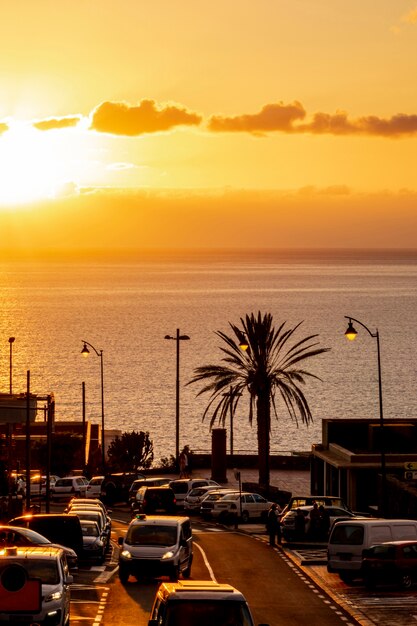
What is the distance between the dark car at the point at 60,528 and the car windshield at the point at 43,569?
1234 cm

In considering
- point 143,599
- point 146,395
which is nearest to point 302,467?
point 143,599

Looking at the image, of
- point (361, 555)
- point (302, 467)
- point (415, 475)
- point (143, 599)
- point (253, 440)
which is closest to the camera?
point (143, 599)

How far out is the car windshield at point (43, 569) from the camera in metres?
25.1

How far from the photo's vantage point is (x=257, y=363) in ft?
250

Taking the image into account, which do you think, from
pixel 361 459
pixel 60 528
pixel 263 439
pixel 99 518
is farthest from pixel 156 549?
pixel 263 439

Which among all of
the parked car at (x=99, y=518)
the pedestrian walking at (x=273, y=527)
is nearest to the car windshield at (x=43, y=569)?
the parked car at (x=99, y=518)

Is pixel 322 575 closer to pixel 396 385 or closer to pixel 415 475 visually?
pixel 415 475

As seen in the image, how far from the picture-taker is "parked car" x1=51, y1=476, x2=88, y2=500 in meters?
67.8

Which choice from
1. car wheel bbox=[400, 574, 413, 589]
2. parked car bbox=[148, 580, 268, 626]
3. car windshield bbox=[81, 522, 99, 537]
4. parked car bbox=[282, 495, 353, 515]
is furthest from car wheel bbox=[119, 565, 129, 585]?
parked car bbox=[282, 495, 353, 515]

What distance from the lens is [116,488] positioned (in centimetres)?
6925

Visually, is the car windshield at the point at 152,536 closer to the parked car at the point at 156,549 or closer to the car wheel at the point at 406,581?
the parked car at the point at 156,549

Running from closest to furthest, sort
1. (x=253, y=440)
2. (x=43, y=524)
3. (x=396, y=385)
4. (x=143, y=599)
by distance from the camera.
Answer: (x=143, y=599), (x=43, y=524), (x=253, y=440), (x=396, y=385)

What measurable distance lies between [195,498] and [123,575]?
28898 millimetres

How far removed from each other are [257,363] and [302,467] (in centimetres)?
1380
